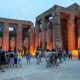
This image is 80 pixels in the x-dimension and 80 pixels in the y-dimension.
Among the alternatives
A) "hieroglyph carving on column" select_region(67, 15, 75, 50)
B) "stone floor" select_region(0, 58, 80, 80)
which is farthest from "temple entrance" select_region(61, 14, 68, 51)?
"stone floor" select_region(0, 58, 80, 80)

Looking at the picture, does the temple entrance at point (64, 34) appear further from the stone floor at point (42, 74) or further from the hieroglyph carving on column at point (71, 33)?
the stone floor at point (42, 74)

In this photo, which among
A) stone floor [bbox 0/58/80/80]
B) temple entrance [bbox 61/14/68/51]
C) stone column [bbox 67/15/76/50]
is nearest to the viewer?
stone floor [bbox 0/58/80/80]

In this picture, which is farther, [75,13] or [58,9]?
[75,13]

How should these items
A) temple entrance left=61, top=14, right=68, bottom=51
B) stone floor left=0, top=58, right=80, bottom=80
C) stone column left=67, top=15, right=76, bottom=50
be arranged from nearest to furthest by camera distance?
stone floor left=0, top=58, right=80, bottom=80 < stone column left=67, top=15, right=76, bottom=50 < temple entrance left=61, top=14, right=68, bottom=51

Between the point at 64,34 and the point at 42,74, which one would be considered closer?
the point at 42,74

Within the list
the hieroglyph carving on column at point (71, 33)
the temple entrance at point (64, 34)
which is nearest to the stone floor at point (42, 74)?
the hieroglyph carving on column at point (71, 33)

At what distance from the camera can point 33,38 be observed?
151 feet

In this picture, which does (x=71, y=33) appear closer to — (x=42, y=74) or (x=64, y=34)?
(x=64, y=34)

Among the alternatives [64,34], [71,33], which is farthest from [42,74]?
[64,34]

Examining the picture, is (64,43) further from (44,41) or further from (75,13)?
(75,13)

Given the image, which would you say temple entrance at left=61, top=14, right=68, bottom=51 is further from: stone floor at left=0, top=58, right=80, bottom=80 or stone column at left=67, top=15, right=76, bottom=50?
stone floor at left=0, top=58, right=80, bottom=80

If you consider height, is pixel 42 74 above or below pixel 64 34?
below

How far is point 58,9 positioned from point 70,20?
13.0 ft

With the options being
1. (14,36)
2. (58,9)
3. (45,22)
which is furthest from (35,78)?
(14,36)
